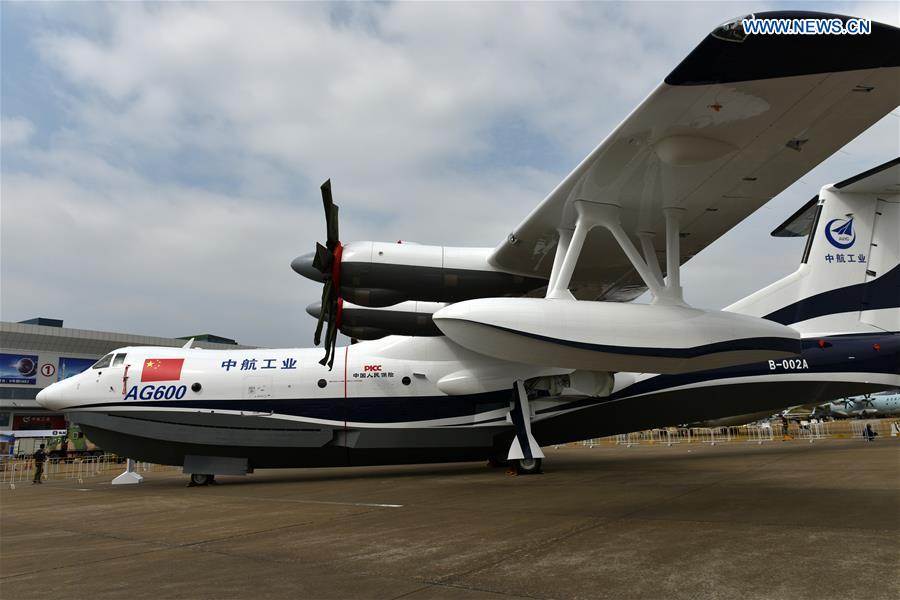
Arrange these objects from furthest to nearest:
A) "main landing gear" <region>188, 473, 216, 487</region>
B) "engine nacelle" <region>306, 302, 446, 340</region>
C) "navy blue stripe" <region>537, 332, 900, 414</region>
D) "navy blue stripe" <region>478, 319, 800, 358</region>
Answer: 1. "main landing gear" <region>188, 473, 216, 487</region>
2. "navy blue stripe" <region>537, 332, 900, 414</region>
3. "engine nacelle" <region>306, 302, 446, 340</region>
4. "navy blue stripe" <region>478, 319, 800, 358</region>

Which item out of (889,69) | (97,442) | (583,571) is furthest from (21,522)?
(889,69)

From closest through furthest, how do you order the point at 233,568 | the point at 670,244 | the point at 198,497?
1. the point at 233,568
2. the point at 670,244
3. the point at 198,497

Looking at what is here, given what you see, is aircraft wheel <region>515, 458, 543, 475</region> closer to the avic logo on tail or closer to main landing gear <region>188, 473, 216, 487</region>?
main landing gear <region>188, 473, 216, 487</region>

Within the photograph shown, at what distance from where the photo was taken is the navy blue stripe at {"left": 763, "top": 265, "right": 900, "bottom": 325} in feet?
35.9

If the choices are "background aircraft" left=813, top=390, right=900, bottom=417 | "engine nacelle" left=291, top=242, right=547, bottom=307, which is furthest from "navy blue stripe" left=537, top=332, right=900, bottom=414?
"background aircraft" left=813, top=390, right=900, bottom=417

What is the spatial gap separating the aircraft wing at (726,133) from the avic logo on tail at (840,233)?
4.18m

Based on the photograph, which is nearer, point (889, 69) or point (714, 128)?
point (889, 69)

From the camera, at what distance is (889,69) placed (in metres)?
4.85

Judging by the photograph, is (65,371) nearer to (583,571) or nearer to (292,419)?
(292,419)

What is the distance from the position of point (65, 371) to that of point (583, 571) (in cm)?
5498

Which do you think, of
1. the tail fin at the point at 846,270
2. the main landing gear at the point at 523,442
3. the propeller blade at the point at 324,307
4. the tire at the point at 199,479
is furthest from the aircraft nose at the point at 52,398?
the tail fin at the point at 846,270

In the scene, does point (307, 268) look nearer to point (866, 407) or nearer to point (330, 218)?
point (330, 218)

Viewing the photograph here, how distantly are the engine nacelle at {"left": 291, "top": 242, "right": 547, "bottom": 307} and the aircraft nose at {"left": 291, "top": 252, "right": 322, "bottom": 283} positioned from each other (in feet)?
2.37

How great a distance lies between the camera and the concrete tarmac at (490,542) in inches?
151
